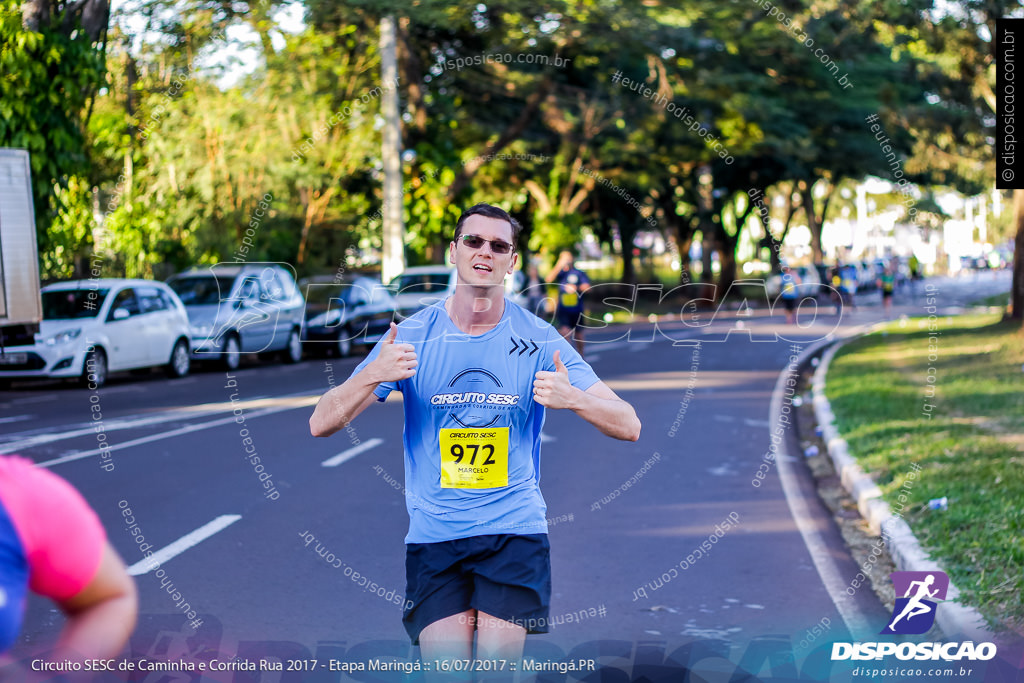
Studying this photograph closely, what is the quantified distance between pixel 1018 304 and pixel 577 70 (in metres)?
13.6

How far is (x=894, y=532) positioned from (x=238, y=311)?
1644cm

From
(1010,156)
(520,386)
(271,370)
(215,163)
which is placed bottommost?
(271,370)

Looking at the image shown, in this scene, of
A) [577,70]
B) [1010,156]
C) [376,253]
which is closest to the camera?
[1010,156]

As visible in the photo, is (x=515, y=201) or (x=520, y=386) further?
(x=515, y=201)

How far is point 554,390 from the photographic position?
11.4ft

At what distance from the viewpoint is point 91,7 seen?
57.9ft

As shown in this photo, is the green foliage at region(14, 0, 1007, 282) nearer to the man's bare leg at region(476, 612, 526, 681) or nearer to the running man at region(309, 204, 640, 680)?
the running man at region(309, 204, 640, 680)

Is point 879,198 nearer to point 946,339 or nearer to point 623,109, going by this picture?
point 623,109

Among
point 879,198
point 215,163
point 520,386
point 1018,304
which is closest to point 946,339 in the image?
point 1018,304

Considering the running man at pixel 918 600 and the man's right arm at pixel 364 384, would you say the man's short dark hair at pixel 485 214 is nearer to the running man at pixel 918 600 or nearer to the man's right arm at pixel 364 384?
the man's right arm at pixel 364 384

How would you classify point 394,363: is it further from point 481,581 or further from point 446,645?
point 446,645

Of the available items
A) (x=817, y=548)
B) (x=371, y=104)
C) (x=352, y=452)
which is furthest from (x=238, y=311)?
(x=817, y=548)

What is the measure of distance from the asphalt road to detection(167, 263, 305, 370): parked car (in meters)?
6.08

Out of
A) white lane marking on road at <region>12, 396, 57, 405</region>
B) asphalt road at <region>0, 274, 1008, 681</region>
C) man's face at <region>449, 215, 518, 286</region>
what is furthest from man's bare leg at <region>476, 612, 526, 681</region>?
white lane marking on road at <region>12, 396, 57, 405</region>
